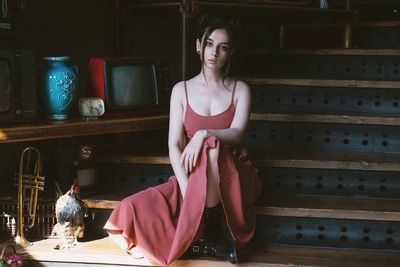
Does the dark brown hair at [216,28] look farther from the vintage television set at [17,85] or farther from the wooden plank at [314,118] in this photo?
the vintage television set at [17,85]

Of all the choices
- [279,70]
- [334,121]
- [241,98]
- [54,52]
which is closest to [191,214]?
[241,98]

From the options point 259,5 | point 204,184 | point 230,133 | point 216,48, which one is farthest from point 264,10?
point 204,184

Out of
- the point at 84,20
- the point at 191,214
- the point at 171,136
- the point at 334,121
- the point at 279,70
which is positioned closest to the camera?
the point at 191,214

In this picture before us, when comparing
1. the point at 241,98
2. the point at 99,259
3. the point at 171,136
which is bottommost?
the point at 99,259

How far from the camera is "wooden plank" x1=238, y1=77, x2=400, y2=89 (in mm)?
2906

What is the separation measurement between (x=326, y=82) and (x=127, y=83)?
101 centimetres

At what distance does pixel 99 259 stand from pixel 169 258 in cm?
28

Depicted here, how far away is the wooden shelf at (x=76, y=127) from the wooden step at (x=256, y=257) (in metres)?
0.45

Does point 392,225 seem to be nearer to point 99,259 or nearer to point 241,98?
point 241,98

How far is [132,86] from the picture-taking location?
2.63m

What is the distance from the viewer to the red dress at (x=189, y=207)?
2180 millimetres

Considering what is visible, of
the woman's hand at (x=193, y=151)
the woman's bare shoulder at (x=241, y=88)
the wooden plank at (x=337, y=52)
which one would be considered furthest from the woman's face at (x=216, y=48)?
the wooden plank at (x=337, y=52)

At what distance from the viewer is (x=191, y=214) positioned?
7.14 feet

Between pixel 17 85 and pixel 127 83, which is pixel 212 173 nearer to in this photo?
pixel 127 83
